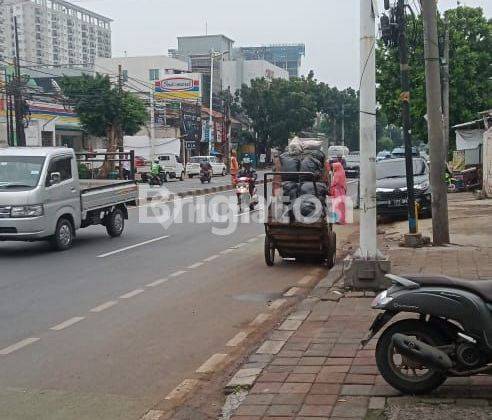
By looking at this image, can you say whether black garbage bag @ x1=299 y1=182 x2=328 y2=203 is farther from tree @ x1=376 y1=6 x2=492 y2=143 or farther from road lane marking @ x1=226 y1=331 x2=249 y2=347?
tree @ x1=376 y1=6 x2=492 y2=143

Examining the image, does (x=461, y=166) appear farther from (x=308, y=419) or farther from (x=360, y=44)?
(x=308, y=419)

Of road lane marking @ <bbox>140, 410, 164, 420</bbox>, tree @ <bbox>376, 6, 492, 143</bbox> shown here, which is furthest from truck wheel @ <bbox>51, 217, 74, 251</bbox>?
tree @ <bbox>376, 6, 492, 143</bbox>

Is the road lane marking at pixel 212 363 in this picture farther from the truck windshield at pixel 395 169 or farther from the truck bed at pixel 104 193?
the truck windshield at pixel 395 169

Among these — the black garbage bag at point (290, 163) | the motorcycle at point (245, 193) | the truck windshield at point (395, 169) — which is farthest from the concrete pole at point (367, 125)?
the motorcycle at point (245, 193)

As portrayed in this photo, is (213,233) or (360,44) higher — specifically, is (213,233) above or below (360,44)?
below

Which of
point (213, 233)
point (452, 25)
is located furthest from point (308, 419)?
point (452, 25)

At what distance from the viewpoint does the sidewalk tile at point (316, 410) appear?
14.7 feet

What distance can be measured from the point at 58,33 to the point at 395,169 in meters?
→ 71.0

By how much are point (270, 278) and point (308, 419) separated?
588 centimetres

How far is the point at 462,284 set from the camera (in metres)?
4.67

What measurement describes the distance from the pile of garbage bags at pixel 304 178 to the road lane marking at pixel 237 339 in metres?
3.93

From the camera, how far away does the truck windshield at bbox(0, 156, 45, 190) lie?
41.6 ft

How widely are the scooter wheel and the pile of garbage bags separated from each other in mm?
5824

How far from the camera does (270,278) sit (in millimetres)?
10266
